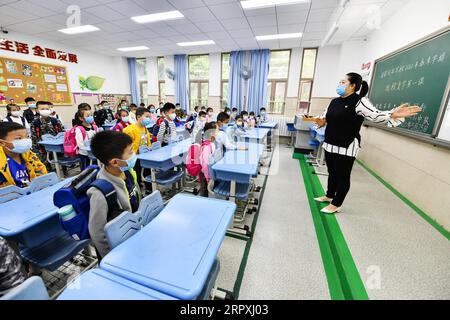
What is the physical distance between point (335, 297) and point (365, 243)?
0.89 m

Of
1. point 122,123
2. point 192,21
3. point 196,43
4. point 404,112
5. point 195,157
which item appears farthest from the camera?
point 196,43

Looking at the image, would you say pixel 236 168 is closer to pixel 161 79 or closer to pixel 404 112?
pixel 404 112

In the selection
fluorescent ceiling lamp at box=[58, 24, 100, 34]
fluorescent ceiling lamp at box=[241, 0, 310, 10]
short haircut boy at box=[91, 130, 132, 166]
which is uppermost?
fluorescent ceiling lamp at box=[241, 0, 310, 10]

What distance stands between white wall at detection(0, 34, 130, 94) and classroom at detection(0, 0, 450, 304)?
70 millimetres

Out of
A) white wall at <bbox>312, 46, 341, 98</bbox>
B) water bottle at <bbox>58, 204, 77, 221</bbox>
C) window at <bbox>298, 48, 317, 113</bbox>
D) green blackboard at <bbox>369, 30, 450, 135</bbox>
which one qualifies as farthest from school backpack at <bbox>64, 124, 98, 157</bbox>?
white wall at <bbox>312, 46, 341, 98</bbox>

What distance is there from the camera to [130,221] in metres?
1.10

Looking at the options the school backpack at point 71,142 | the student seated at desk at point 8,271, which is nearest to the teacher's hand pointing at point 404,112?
the student seated at desk at point 8,271

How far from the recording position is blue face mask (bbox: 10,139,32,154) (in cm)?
167

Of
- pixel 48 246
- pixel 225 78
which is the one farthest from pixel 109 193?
pixel 225 78

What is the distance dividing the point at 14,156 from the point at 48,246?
928mm

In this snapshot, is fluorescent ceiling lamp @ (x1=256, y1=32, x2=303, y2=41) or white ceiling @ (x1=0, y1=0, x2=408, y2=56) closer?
white ceiling @ (x1=0, y1=0, x2=408, y2=56)

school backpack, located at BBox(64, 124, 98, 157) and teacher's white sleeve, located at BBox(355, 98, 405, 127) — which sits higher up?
teacher's white sleeve, located at BBox(355, 98, 405, 127)

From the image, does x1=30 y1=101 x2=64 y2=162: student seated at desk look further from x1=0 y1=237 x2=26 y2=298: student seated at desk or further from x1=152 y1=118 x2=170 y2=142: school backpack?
x1=0 y1=237 x2=26 y2=298: student seated at desk

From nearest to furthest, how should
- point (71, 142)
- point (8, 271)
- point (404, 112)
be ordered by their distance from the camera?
point (8, 271), point (404, 112), point (71, 142)
